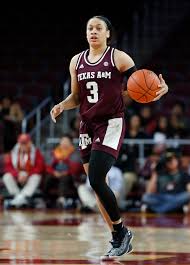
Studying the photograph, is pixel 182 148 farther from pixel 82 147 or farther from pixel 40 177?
pixel 82 147

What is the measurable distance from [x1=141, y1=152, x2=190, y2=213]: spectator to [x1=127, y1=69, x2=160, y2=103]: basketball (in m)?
6.53

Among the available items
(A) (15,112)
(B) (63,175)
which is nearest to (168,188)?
(B) (63,175)

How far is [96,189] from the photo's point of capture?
6.66m

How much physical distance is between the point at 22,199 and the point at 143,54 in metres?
5.73

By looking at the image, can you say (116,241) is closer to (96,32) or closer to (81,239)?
(81,239)

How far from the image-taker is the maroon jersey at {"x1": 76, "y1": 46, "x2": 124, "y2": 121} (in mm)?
6824

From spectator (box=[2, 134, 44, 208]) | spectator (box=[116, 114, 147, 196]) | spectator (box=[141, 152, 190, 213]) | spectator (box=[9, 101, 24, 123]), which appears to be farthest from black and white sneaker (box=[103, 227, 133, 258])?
spectator (box=[9, 101, 24, 123])

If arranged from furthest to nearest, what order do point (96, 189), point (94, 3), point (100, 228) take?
point (94, 3)
point (100, 228)
point (96, 189)

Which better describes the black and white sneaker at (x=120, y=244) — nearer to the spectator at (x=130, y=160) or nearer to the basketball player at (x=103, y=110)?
the basketball player at (x=103, y=110)

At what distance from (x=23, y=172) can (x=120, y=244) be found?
775cm

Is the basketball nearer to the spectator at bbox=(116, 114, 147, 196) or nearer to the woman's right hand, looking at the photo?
the woman's right hand

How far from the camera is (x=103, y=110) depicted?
681cm

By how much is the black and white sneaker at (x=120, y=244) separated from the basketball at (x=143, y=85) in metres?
1.16

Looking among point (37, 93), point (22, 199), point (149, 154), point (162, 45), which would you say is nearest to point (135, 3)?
point (162, 45)
